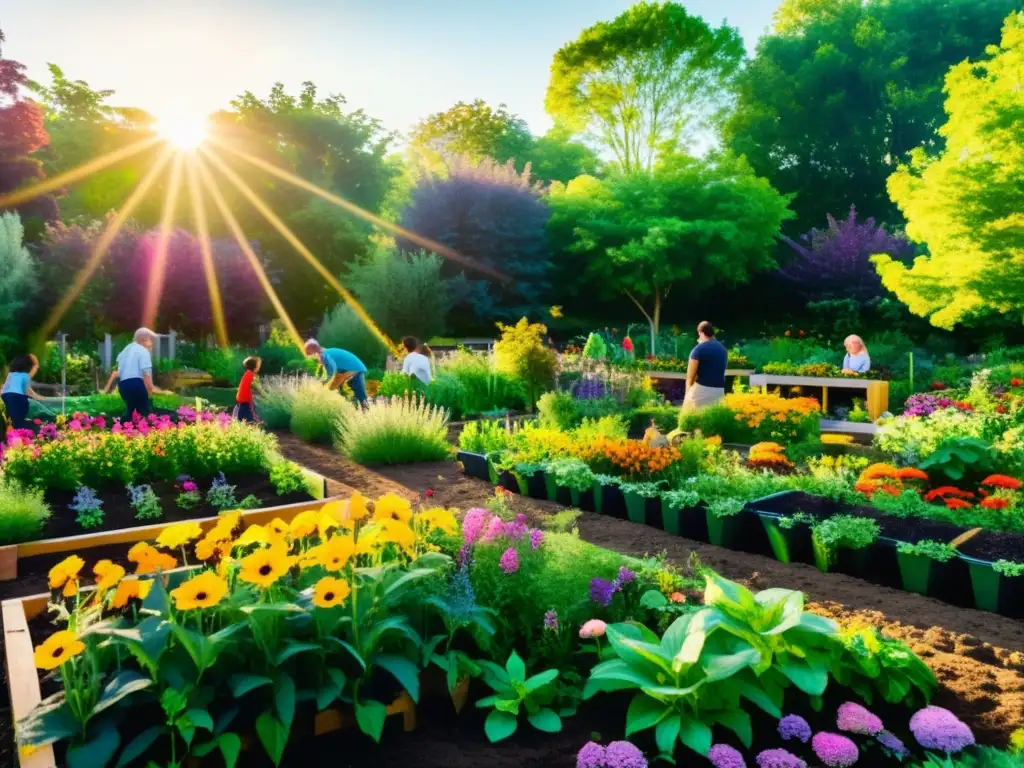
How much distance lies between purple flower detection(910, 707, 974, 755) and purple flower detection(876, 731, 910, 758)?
78 mm

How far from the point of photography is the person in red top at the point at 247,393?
10102 millimetres

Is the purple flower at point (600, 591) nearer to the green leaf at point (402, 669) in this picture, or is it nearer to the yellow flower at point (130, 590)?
the green leaf at point (402, 669)

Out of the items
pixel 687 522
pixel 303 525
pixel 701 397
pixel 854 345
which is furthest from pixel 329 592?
pixel 854 345

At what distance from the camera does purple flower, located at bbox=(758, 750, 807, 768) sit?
252cm

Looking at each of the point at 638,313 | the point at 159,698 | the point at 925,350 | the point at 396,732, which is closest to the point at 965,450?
the point at 396,732

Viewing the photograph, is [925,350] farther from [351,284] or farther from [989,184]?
[351,284]

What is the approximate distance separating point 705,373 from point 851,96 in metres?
24.6

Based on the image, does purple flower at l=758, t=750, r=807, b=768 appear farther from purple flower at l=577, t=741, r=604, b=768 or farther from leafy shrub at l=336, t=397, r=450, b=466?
leafy shrub at l=336, t=397, r=450, b=466

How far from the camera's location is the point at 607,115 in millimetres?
33031

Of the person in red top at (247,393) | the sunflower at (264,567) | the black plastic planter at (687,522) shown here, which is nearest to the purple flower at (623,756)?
the sunflower at (264,567)

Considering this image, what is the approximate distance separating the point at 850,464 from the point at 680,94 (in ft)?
90.4

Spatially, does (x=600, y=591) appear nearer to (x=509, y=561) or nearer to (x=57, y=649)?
(x=509, y=561)

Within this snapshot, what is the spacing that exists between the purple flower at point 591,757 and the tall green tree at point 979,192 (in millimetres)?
11670

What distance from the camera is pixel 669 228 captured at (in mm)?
23328
